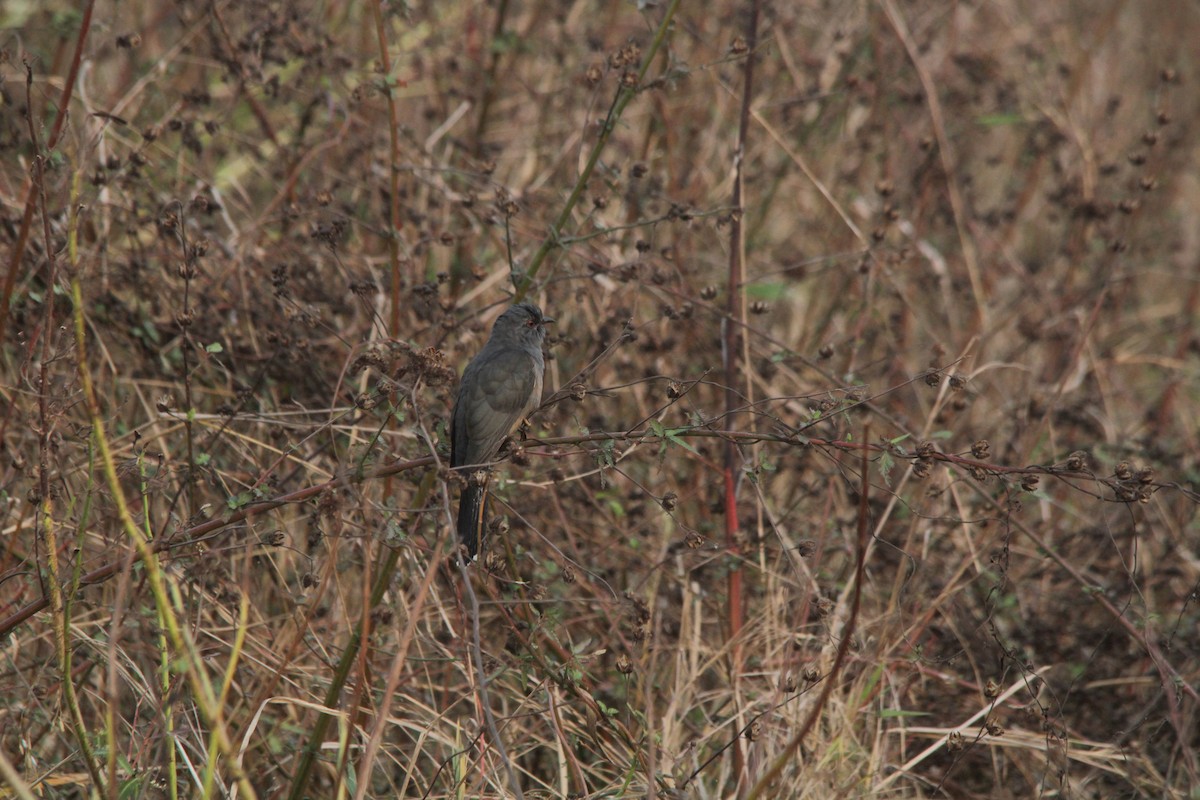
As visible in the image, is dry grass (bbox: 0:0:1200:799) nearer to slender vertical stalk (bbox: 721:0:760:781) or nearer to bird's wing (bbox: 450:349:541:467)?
slender vertical stalk (bbox: 721:0:760:781)

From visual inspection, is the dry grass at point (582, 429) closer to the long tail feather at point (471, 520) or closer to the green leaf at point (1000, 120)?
the green leaf at point (1000, 120)

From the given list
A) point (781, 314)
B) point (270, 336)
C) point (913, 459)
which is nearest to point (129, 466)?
point (270, 336)

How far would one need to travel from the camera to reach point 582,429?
2873 millimetres

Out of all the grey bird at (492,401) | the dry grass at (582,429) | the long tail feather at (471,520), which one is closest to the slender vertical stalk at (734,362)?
the dry grass at (582,429)

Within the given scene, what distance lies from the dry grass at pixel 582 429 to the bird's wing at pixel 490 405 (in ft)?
0.51

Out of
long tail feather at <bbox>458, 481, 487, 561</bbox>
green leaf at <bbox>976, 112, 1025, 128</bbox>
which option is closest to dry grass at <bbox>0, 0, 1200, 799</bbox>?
green leaf at <bbox>976, 112, 1025, 128</bbox>

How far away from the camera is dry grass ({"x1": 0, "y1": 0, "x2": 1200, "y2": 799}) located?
3105 mm

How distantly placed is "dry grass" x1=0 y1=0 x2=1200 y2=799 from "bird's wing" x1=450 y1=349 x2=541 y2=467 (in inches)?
6.2

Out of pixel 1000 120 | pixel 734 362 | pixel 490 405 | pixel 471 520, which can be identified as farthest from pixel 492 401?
pixel 1000 120

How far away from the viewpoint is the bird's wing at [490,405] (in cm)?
387

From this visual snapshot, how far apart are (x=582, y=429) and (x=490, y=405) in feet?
3.44

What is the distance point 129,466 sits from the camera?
9.64 ft

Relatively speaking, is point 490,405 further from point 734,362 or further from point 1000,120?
point 1000,120

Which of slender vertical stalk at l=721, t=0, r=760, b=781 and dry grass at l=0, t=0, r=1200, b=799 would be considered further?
slender vertical stalk at l=721, t=0, r=760, b=781
